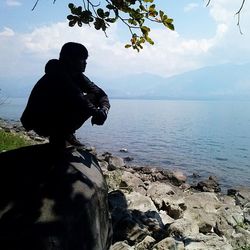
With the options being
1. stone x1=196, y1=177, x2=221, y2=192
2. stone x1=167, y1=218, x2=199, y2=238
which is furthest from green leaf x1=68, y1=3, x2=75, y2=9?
stone x1=196, y1=177, x2=221, y2=192

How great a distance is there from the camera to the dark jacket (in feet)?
19.3

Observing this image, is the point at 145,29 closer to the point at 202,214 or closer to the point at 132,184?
the point at 202,214

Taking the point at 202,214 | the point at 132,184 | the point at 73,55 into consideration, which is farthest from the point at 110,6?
the point at 132,184

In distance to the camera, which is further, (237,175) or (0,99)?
(237,175)

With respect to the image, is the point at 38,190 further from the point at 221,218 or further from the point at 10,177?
the point at 221,218

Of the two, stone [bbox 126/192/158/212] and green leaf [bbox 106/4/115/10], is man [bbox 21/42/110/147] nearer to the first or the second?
green leaf [bbox 106/4/115/10]

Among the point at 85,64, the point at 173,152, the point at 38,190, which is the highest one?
the point at 85,64

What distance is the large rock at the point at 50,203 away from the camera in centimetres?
466

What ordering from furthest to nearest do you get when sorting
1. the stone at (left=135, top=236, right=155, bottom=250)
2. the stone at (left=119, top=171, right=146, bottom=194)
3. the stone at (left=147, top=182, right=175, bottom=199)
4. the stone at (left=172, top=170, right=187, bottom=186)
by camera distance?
the stone at (left=172, top=170, right=187, bottom=186), the stone at (left=119, top=171, right=146, bottom=194), the stone at (left=147, top=182, right=175, bottom=199), the stone at (left=135, top=236, right=155, bottom=250)

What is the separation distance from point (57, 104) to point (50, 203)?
162 cm

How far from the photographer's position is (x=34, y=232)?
4.63 m

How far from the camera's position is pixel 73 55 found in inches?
244

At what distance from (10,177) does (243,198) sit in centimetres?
1541

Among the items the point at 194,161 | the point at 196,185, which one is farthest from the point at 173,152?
the point at 196,185
